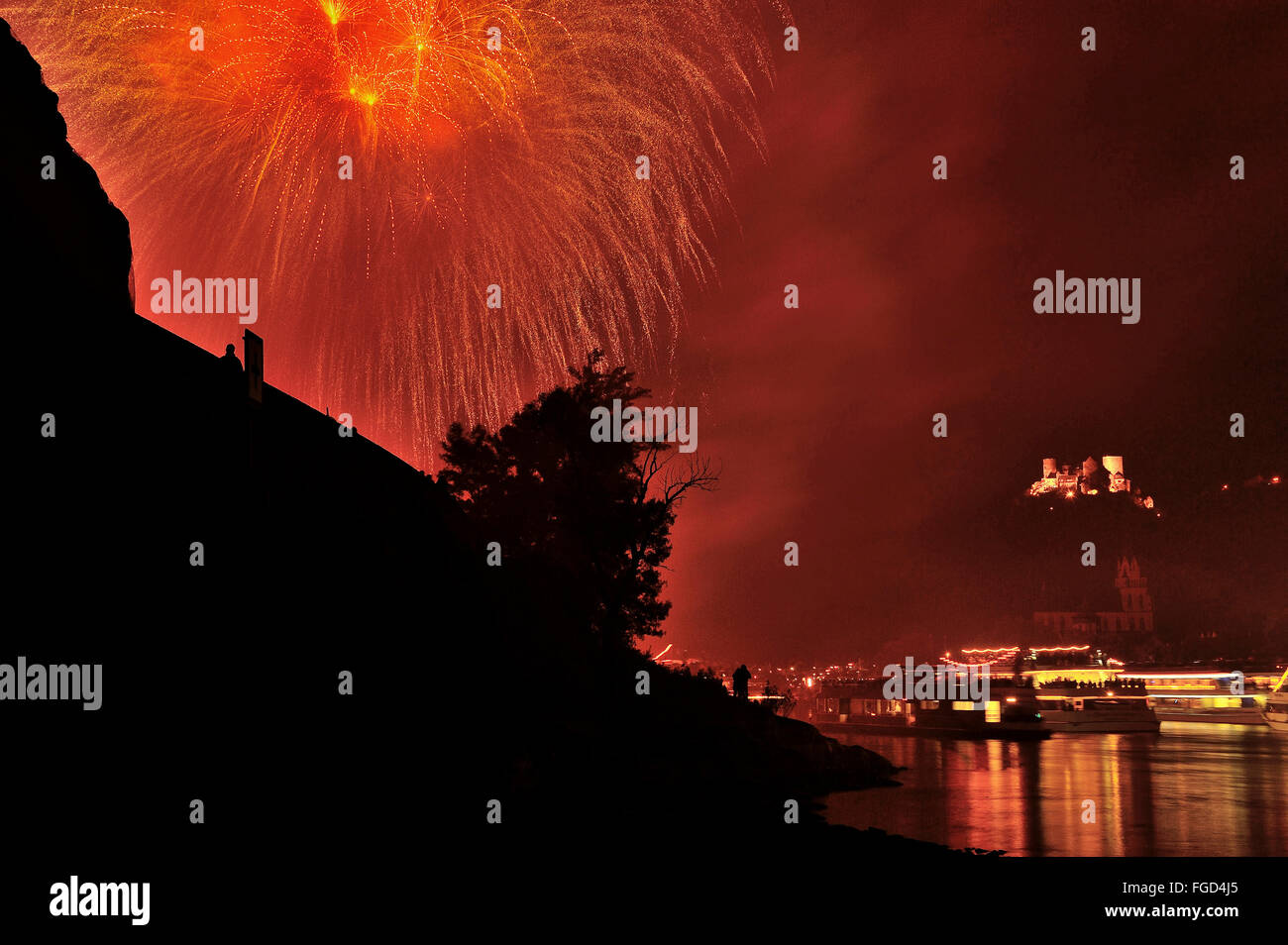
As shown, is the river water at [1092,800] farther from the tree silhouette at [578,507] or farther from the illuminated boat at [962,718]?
the illuminated boat at [962,718]

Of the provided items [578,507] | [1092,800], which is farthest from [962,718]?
[578,507]

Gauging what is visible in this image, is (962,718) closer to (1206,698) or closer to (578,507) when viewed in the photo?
(1206,698)

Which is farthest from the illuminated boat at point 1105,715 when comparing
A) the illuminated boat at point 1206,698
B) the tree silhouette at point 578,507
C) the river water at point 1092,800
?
the tree silhouette at point 578,507

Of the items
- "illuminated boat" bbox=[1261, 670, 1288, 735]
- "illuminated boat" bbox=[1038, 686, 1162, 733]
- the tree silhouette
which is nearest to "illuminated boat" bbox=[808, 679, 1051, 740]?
"illuminated boat" bbox=[1038, 686, 1162, 733]

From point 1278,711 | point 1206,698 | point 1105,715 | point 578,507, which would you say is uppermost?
point 578,507

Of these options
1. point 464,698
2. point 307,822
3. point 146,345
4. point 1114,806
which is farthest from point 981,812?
point 146,345

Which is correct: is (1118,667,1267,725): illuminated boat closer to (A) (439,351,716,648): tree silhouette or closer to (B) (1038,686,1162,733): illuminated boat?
(B) (1038,686,1162,733): illuminated boat
